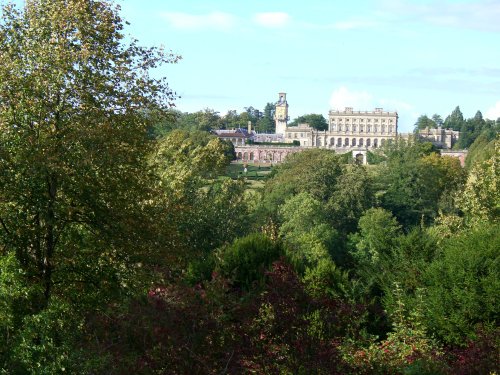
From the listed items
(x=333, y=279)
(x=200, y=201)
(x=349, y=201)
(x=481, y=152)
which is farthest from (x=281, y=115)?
(x=333, y=279)

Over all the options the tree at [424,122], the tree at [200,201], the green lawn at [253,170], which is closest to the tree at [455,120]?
the tree at [424,122]

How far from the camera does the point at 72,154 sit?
10.4 m

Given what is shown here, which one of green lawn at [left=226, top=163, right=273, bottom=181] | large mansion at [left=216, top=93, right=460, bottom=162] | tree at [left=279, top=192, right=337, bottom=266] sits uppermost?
large mansion at [left=216, top=93, right=460, bottom=162]

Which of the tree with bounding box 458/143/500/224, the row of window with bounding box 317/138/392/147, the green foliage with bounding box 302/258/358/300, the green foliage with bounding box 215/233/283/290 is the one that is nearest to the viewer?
the green foliage with bounding box 302/258/358/300

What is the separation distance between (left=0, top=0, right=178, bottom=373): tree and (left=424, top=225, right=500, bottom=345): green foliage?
6581 millimetres

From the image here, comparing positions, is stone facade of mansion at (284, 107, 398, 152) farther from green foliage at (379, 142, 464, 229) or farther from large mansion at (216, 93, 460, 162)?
green foliage at (379, 142, 464, 229)

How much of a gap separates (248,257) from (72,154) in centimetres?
781

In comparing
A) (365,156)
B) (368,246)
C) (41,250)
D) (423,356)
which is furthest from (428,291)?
(365,156)

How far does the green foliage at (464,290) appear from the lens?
575 inches

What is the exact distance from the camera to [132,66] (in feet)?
37.6

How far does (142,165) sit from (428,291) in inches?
276

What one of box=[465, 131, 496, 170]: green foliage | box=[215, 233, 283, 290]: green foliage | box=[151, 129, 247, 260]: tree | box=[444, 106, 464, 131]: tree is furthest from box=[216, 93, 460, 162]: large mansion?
box=[215, 233, 283, 290]: green foliage

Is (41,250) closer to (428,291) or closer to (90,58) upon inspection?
(90,58)

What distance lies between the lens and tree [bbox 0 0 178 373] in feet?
34.1
